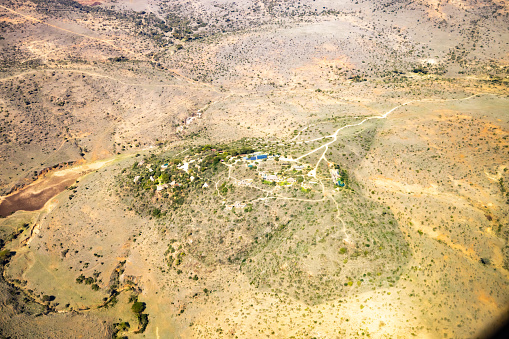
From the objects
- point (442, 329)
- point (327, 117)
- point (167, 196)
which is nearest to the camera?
point (442, 329)

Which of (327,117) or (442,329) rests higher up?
(327,117)

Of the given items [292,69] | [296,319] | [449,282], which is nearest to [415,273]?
[449,282]

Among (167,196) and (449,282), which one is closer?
(449,282)

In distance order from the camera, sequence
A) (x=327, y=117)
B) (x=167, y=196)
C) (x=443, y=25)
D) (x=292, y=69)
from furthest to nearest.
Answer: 1. (x=443, y=25)
2. (x=292, y=69)
3. (x=327, y=117)
4. (x=167, y=196)

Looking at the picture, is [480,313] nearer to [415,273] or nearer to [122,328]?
[415,273]

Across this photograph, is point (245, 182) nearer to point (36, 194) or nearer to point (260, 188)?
point (260, 188)

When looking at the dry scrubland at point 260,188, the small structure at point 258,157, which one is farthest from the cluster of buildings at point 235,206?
the small structure at point 258,157

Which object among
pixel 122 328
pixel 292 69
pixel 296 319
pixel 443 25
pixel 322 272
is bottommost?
pixel 122 328

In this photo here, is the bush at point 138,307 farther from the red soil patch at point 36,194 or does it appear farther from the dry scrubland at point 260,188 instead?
the red soil patch at point 36,194

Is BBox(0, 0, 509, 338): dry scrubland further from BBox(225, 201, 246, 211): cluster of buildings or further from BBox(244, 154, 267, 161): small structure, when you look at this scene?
BBox(244, 154, 267, 161): small structure
